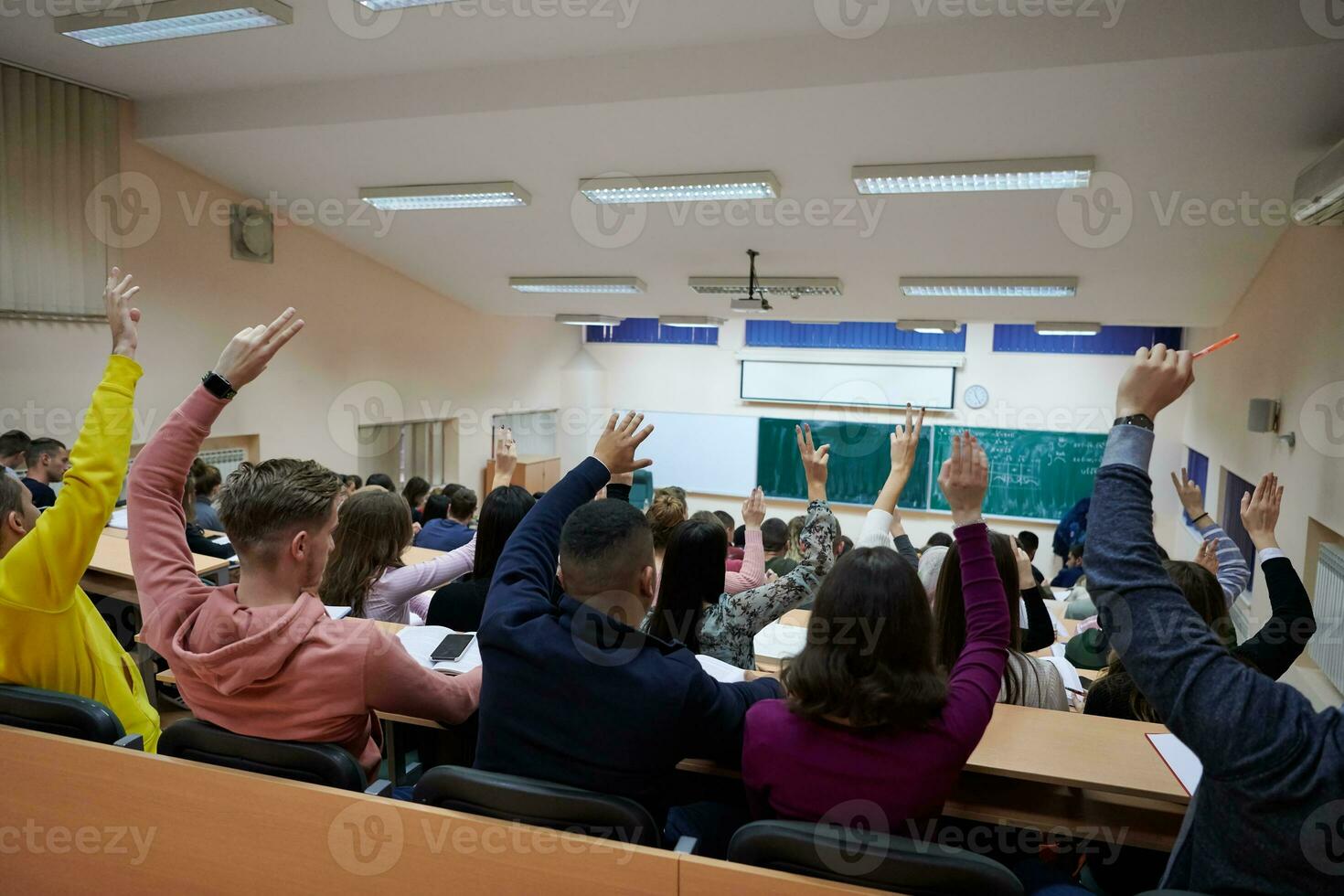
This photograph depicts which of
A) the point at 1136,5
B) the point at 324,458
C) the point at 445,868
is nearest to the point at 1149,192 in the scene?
the point at 1136,5

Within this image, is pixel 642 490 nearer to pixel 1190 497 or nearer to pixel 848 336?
pixel 848 336

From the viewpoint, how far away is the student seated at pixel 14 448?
429cm

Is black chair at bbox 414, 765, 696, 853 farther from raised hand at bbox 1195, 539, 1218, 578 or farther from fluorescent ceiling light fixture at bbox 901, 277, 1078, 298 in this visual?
fluorescent ceiling light fixture at bbox 901, 277, 1078, 298

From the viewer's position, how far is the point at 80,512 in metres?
1.48

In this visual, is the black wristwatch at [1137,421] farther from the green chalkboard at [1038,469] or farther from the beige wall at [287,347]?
the green chalkboard at [1038,469]

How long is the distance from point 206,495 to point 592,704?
460 centimetres

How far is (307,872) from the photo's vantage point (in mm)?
1444

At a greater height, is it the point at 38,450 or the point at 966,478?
the point at 966,478

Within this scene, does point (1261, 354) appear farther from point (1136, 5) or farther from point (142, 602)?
point (142, 602)

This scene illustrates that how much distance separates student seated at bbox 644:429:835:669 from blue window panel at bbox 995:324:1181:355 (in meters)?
7.99

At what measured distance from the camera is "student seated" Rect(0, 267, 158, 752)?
4.86ft

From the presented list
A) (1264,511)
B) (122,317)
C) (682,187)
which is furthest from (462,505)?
(1264,511)

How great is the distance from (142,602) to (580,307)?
7610 mm

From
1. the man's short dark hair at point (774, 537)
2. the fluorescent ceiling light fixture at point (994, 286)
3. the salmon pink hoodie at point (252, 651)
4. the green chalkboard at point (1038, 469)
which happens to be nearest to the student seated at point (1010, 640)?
the salmon pink hoodie at point (252, 651)
